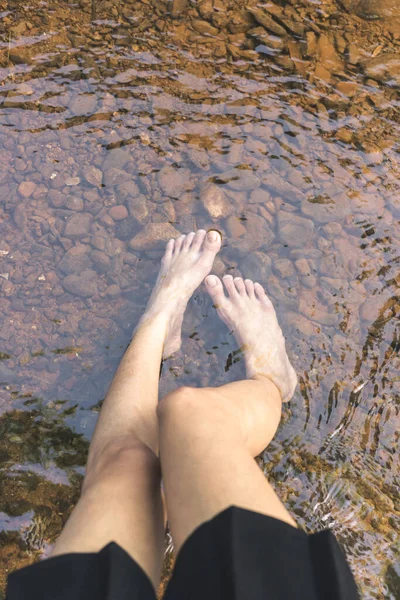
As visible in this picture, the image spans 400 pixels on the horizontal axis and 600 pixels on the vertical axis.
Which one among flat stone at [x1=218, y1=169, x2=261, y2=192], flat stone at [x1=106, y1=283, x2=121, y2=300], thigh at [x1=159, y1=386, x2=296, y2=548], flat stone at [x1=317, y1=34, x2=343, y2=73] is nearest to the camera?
thigh at [x1=159, y1=386, x2=296, y2=548]

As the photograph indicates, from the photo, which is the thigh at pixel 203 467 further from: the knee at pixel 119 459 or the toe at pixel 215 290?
the toe at pixel 215 290

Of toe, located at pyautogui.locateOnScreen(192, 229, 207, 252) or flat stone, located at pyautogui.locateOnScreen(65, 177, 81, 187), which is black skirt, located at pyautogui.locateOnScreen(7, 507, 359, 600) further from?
flat stone, located at pyautogui.locateOnScreen(65, 177, 81, 187)

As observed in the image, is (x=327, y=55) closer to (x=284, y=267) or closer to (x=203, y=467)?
(x=284, y=267)

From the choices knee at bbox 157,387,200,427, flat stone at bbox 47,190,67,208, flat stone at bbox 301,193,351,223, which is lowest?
flat stone at bbox 47,190,67,208

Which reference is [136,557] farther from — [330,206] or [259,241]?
[330,206]

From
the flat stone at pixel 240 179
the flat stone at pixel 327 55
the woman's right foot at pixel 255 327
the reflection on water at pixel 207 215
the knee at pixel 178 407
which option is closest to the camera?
the knee at pixel 178 407

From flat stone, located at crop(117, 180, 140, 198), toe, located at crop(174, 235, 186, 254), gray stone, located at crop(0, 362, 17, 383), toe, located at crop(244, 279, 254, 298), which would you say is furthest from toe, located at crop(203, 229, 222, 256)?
gray stone, located at crop(0, 362, 17, 383)

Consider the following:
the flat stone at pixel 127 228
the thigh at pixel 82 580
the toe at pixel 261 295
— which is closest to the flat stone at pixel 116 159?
the flat stone at pixel 127 228
